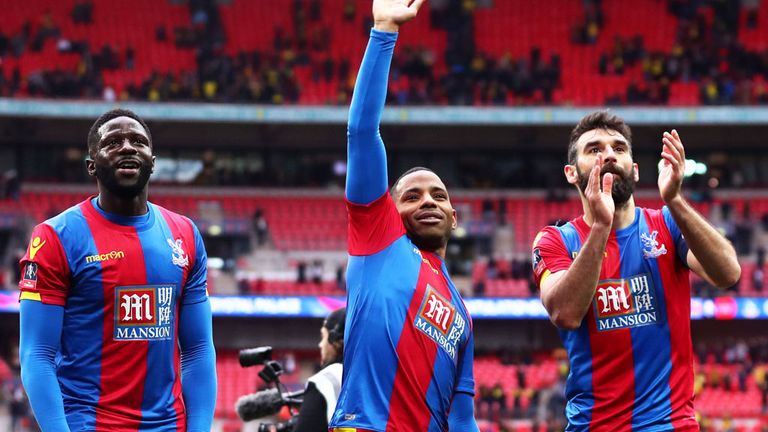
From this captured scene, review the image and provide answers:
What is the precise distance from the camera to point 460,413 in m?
4.47

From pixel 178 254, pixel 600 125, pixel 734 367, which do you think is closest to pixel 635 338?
pixel 600 125

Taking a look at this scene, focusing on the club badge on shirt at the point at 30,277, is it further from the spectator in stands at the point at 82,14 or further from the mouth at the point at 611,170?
the spectator in stands at the point at 82,14

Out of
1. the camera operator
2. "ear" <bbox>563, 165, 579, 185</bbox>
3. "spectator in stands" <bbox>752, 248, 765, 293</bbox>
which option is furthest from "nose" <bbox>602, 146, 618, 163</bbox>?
"spectator in stands" <bbox>752, 248, 765, 293</bbox>

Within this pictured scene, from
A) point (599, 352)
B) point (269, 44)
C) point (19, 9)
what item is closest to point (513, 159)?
point (269, 44)

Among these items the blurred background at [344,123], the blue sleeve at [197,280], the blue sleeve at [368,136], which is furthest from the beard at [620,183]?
the blurred background at [344,123]

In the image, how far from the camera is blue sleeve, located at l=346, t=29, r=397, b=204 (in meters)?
4.04

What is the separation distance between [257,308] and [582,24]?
13.9 m

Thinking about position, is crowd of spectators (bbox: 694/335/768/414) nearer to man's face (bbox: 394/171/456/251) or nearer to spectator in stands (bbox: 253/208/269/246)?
spectator in stands (bbox: 253/208/269/246)

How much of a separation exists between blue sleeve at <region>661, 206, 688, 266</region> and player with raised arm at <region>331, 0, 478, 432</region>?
1.04 metres

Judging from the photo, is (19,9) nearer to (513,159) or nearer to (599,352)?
(513,159)

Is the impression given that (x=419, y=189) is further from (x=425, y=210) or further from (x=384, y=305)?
(x=384, y=305)

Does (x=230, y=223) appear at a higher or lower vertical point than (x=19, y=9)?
Answer: lower

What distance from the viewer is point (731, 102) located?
30.2 metres

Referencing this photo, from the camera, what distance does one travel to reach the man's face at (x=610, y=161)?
464 centimetres
